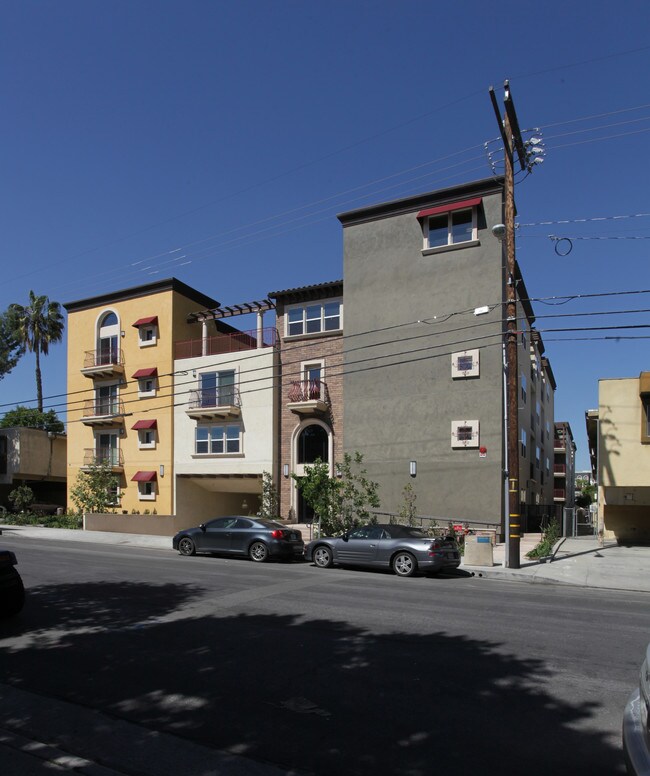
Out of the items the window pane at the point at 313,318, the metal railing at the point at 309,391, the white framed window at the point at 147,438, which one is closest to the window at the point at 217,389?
the metal railing at the point at 309,391

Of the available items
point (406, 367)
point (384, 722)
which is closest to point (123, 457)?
point (406, 367)

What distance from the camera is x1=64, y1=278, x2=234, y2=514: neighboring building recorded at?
3428 cm

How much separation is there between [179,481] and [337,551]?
19002mm

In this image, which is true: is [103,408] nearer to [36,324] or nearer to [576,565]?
[36,324]

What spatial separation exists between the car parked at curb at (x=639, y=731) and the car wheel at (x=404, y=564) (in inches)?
468

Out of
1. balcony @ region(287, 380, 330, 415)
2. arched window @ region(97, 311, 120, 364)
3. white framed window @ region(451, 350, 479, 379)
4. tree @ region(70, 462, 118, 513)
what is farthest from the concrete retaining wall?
white framed window @ region(451, 350, 479, 379)

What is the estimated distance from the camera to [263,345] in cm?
3228

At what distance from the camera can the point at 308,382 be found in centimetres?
2986

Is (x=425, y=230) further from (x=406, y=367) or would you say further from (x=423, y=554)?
(x=423, y=554)

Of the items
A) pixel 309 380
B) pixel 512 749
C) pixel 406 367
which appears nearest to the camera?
pixel 512 749

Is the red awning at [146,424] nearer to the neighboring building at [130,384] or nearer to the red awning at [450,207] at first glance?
the neighboring building at [130,384]

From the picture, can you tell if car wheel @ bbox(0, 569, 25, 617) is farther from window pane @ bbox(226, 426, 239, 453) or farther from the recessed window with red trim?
window pane @ bbox(226, 426, 239, 453)

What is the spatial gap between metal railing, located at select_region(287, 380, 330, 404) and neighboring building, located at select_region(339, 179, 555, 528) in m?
1.26

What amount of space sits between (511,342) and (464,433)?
8.74m
